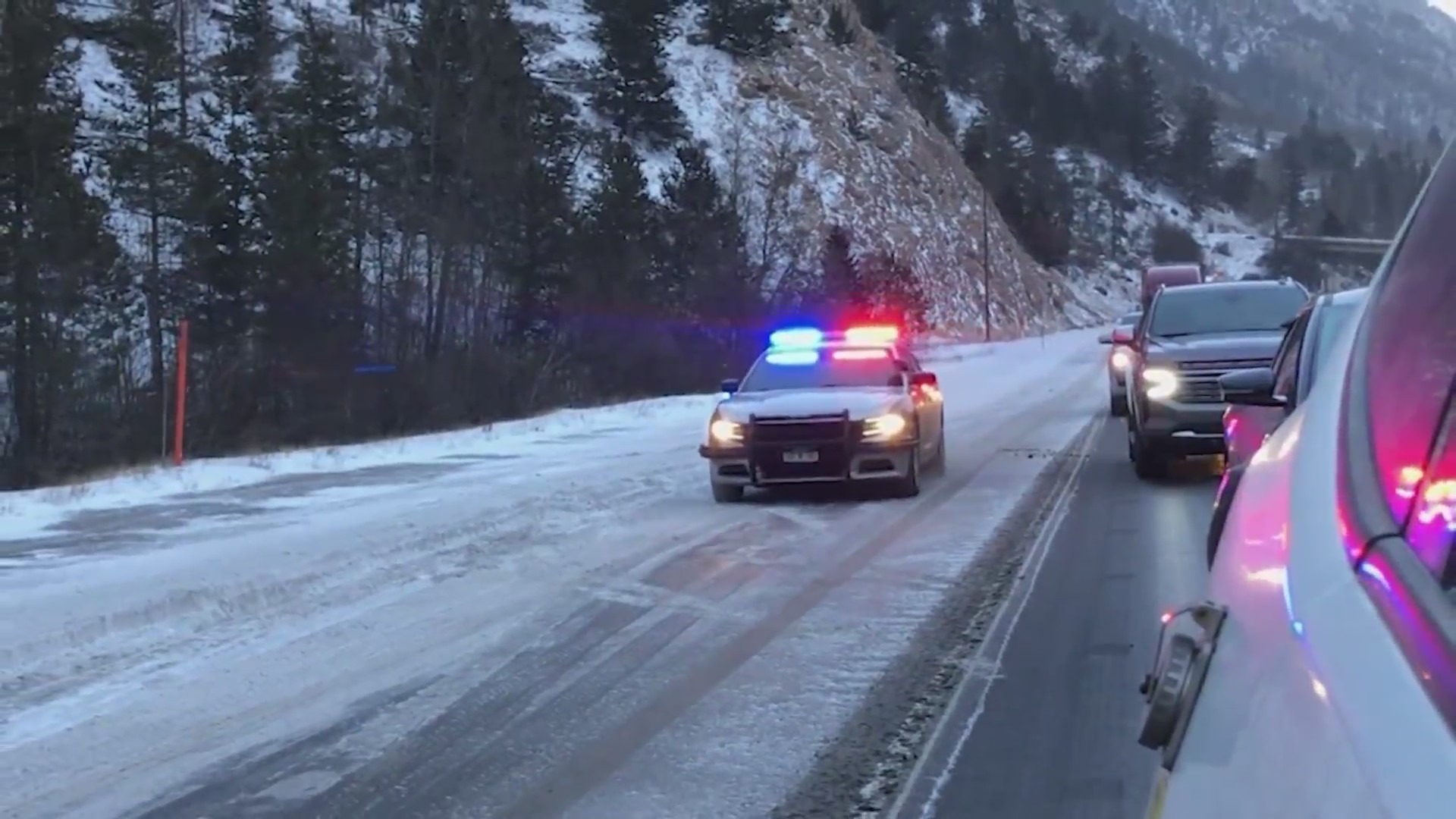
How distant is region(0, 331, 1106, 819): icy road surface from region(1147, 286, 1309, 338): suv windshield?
6.89ft

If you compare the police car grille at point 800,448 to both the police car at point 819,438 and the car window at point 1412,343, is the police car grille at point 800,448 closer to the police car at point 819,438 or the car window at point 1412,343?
the police car at point 819,438

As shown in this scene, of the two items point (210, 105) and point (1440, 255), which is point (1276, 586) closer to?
point (1440, 255)

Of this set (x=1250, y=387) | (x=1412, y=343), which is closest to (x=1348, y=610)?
(x=1412, y=343)

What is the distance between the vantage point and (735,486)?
46.1 ft

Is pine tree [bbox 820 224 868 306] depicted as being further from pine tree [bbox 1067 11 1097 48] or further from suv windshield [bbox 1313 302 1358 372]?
pine tree [bbox 1067 11 1097 48]

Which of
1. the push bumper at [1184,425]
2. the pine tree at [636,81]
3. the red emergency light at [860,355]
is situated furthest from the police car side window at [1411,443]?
the pine tree at [636,81]

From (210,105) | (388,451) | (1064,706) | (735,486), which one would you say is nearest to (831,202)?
(210,105)

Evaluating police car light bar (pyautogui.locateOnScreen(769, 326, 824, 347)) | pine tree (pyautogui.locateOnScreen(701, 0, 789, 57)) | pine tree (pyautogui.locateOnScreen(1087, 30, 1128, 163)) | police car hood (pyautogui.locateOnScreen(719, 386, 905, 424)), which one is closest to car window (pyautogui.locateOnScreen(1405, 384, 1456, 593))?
police car hood (pyautogui.locateOnScreen(719, 386, 905, 424))

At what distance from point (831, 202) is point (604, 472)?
167ft

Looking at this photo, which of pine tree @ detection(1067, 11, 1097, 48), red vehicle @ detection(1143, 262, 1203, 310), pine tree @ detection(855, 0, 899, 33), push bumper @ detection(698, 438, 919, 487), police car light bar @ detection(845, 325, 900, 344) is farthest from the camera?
pine tree @ detection(1067, 11, 1097, 48)

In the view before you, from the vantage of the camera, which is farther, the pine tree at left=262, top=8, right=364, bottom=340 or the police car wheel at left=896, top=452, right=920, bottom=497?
the pine tree at left=262, top=8, right=364, bottom=340

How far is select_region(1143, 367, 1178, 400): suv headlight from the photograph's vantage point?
46.5ft

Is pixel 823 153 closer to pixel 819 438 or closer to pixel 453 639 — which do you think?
pixel 819 438

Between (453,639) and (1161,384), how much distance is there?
27.2ft
